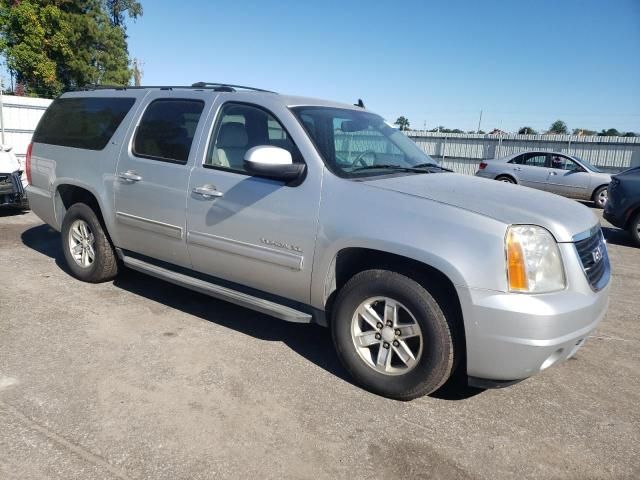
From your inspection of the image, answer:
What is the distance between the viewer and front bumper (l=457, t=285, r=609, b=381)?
8.66 feet

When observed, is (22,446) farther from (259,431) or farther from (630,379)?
(630,379)

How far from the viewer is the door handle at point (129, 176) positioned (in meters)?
4.25

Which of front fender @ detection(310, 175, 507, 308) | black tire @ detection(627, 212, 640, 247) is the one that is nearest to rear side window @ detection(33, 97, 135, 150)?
front fender @ detection(310, 175, 507, 308)

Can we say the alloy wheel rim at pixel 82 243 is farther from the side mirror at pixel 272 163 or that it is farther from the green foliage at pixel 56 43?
the green foliage at pixel 56 43

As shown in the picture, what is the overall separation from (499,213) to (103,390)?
2551mm

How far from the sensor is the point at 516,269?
2.66 metres

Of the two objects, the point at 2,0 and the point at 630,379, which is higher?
the point at 2,0

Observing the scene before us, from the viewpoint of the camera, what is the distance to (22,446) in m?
2.50

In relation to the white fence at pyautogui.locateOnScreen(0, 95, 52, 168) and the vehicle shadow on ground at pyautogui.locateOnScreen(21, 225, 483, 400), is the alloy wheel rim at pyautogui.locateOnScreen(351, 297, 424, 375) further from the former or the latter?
the white fence at pyautogui.locateOnScreen(0, 95, 52, 168)

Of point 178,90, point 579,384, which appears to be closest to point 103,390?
point 178,90

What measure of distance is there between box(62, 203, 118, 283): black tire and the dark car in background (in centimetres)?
819

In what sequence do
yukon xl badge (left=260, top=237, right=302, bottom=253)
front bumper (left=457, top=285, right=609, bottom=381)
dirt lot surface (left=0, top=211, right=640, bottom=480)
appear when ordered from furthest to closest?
yukon xl badge (left=260, top=237, right=302, bottom=253) < front bumper (left=457, top=285, right=609, bottom=381) < dirt lot surface (left=0, top=211, right=640, bottom=480)

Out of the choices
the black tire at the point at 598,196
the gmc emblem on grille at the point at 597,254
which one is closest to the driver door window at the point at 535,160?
the black tire at the point at 598,196

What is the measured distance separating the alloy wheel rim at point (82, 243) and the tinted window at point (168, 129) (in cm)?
110
